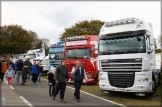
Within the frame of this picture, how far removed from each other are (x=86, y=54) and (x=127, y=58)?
5.73 metres

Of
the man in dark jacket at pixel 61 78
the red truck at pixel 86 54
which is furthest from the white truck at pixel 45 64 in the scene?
the man in dark jacket at pixel 61 78

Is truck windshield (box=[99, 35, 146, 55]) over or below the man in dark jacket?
over

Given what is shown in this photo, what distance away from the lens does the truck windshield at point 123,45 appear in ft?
32.3

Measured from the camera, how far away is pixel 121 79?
33.0 ft

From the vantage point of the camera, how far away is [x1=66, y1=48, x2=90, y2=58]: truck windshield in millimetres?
15360

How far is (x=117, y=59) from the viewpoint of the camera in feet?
33.1

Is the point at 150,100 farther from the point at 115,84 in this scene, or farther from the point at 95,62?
the point at 95,62

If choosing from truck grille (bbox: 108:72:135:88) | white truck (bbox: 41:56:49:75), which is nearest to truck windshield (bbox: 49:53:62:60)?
white truck (bbox: 41:56:49:75)

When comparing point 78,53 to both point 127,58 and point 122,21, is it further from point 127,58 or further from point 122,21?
point 127,58

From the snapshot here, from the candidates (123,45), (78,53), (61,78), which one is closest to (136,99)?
(123,45)

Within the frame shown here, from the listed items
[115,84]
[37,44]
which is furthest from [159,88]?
[37,44]

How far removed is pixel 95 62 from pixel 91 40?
1599 mm

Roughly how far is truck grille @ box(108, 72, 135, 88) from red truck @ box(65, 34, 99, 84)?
4873 millimetres

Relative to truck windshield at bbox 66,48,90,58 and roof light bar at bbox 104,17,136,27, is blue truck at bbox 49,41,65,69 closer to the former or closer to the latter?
truck windshield at bbox 66,48,90,58
